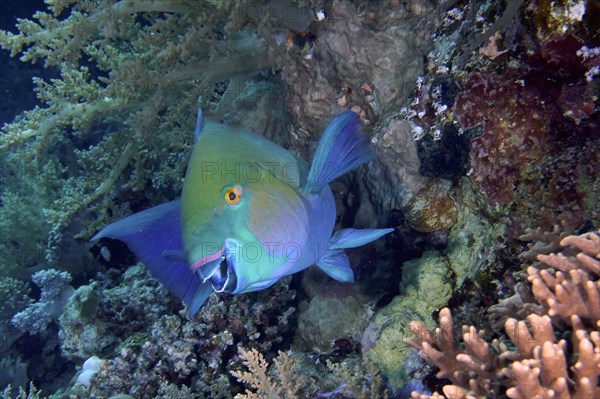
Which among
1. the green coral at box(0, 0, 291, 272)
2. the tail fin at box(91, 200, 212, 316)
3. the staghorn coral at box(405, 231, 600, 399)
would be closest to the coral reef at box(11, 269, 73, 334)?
the green coral at box(0, 0, 291, 272)

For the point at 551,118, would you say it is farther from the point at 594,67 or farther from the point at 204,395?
the point at 204,395

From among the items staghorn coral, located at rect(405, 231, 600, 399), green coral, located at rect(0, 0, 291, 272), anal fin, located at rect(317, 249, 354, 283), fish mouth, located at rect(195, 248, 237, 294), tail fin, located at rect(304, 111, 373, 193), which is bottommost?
staghorn coral, located at rect(405, 231, 600, 399)

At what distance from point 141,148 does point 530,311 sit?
471cm

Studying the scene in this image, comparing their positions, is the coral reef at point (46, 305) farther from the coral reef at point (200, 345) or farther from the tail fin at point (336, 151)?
the tail fin at point (336, 151)

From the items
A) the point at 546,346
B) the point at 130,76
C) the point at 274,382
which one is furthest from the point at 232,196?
the point at 130,76

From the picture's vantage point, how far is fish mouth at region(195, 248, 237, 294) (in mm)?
1774

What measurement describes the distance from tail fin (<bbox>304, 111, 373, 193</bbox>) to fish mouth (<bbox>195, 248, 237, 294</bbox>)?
0.77 meters

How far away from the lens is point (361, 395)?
8.91 ft

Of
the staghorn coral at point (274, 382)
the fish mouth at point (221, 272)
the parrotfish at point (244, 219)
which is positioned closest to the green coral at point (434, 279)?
the staghorn coral at point (274, 382)

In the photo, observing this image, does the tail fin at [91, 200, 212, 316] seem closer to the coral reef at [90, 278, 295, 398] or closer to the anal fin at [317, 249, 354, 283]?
the anal fin at [317, 249, 354, 283]

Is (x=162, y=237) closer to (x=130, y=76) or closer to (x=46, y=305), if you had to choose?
(x=130, y=76)

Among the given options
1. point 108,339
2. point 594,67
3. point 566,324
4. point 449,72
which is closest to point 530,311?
point 566,324

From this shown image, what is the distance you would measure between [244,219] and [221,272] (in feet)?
0.85

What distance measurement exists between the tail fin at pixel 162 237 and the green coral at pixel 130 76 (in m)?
2.26
